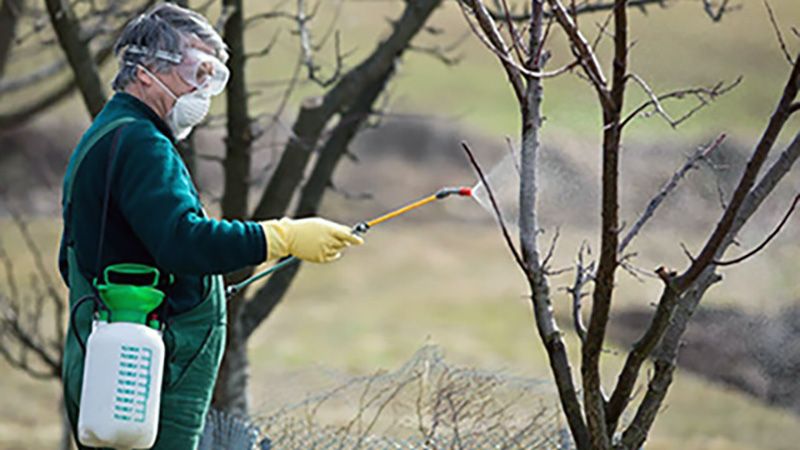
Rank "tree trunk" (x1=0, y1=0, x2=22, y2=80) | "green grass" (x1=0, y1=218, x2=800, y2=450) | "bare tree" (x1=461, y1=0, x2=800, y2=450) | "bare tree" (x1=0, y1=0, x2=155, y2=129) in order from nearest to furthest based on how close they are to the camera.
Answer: "bare tree" (x1=461, y1=0, x2=800, y2=450), "bare tree" (x1=0, y1=0, x2=155, y2=129), "tree trunk" (x1=0, y1=0, x2=22, y2=80), "green grass" (x1=0, y1=218, x2=800, y2=450)

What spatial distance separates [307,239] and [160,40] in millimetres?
614

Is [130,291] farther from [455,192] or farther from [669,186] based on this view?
[669,186]

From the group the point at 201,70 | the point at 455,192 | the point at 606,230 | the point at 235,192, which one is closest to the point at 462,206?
the point at 235,192

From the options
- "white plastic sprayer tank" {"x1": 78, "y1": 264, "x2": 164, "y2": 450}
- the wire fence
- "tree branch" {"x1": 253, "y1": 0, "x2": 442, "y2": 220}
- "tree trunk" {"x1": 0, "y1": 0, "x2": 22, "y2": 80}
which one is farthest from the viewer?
"tree trunk" {"x1": 0, "y1": 0, "x2": 22, "y2": 80}

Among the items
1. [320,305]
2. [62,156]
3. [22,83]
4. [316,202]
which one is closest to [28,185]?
[62,156]

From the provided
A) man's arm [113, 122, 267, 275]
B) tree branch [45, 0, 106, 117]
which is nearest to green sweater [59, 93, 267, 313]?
man's arm [113, 122, 267, 275]

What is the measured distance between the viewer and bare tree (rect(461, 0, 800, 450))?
9.93ft

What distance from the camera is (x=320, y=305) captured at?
24.3 metres

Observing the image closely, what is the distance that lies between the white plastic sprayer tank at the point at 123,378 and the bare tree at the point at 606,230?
0.92 metres

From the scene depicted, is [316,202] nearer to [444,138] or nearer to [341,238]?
[341,238]

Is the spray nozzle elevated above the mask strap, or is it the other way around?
the spray nozzle

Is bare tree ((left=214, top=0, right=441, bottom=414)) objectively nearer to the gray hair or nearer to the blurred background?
the blurred background

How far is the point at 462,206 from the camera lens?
32.9 metres

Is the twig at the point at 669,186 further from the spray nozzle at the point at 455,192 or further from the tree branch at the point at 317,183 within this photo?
the tree branch at the point at 317,183
